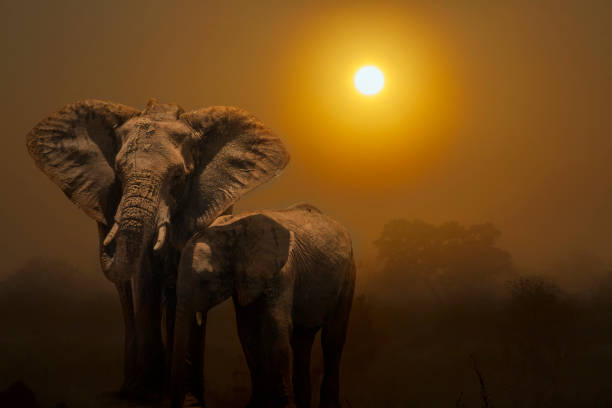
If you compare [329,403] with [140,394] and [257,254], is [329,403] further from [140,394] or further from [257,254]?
[257,254]

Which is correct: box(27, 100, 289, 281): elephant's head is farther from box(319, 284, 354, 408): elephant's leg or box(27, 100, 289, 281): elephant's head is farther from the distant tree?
the distant tree

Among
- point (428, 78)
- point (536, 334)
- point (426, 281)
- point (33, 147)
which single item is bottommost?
point (536, 334)

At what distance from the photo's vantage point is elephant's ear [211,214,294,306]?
293 centimetres

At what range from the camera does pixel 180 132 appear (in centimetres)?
314

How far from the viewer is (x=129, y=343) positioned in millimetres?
3340

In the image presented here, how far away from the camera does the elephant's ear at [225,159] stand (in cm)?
319

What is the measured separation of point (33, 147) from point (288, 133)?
3.73 meters

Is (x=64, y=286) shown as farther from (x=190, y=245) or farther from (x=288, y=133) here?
(x=190, y=245)

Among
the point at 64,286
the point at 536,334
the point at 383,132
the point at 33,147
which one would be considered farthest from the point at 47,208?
the point at 536,334

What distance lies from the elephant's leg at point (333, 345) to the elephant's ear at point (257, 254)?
0.85 meters

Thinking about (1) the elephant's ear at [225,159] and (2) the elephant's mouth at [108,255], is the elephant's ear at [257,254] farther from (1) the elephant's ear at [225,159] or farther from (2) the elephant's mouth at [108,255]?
(2) the elephant's mouth at [108,255]

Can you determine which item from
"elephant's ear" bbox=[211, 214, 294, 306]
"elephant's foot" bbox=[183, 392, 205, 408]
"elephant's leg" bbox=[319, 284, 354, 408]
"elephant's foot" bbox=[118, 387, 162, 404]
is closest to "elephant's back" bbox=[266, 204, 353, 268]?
"elephant's ear" bbox=[211, 214, 294, 306]

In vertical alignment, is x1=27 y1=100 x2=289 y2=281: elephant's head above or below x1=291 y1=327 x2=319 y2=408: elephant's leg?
above

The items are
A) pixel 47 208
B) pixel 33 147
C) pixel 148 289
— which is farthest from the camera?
pixel 47 208
